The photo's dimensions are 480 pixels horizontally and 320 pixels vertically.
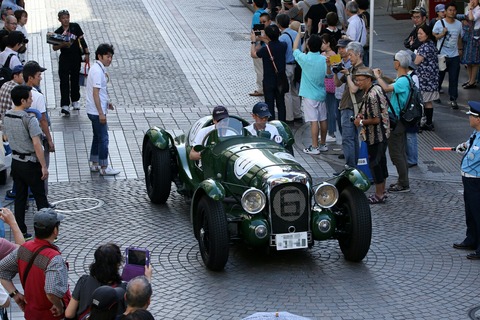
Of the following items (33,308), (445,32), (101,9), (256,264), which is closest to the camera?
(33,308)

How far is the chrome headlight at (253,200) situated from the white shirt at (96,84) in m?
4.20

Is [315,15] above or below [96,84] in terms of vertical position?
below

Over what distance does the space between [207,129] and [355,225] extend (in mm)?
2424

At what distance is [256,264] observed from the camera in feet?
34.4

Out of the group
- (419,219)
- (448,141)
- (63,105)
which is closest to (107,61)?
(63,105)

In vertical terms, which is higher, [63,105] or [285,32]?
[285,32]

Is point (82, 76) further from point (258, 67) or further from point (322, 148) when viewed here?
point (322, 148)

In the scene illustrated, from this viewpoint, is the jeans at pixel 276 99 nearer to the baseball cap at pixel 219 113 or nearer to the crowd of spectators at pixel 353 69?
the crowd of spectators at pixel 353 69

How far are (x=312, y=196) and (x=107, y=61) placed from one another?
448 cm

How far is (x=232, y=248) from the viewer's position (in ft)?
36.2

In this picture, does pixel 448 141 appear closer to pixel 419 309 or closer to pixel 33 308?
pixel 419 309

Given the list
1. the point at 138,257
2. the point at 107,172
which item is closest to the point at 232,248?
the point at 107,172

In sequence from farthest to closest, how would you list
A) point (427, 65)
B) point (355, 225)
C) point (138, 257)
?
point (427, 65)
point (355, 225)
point (138, 257)

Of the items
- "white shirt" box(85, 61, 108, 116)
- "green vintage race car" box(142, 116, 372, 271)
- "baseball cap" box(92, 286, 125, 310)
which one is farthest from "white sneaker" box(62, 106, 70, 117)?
"baseball cap" box(92, 286, 125, 310)
